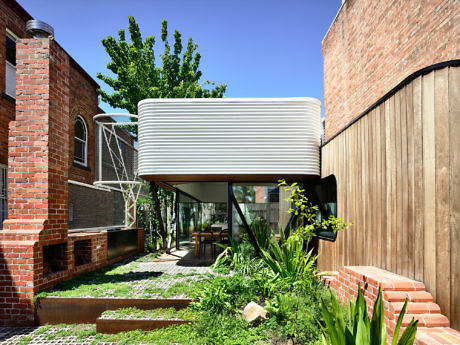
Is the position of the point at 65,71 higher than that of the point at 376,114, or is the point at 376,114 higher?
the point at 65,71

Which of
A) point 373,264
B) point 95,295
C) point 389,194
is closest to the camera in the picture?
point 389,194

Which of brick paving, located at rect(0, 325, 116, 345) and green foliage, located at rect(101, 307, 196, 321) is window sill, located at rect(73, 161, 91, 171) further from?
green foliage, located at rect(101, 307, 196, 321)

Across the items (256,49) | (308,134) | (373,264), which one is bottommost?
(373,264)

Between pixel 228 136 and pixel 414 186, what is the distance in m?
3.96

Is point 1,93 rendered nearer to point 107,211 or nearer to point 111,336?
point 107,211

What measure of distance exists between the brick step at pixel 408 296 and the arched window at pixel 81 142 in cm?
1047

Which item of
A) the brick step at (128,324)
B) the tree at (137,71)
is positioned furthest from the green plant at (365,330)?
the tree at (137,71)

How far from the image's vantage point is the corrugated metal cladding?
20.6 feet

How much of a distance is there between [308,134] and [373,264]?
127 inches

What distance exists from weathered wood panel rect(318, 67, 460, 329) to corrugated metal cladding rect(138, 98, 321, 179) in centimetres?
187

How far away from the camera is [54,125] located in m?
4.95

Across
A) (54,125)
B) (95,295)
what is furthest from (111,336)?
(54,125)

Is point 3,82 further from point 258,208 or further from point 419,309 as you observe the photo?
point 419,309

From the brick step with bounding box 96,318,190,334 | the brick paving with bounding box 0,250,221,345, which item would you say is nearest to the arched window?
the brick paving with bounding box 0,250,221,345
